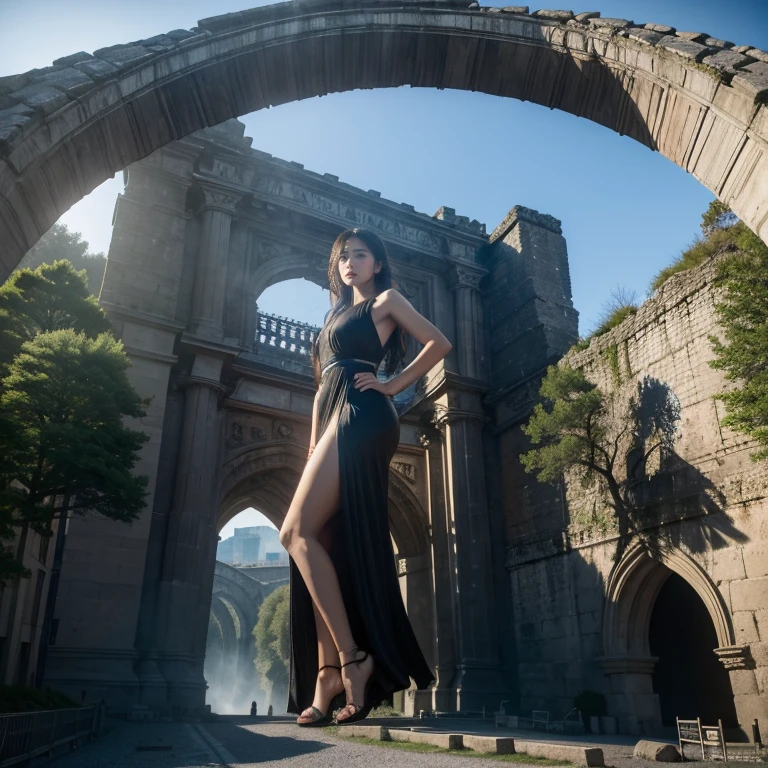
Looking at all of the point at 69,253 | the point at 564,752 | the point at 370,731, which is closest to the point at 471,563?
the point at 370,731

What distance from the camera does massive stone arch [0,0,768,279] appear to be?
8.25ft

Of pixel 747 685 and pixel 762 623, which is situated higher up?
pixel 762 623

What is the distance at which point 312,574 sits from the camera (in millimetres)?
1949

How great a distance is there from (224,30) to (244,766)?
7.00m

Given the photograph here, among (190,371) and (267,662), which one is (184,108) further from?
(267,662)

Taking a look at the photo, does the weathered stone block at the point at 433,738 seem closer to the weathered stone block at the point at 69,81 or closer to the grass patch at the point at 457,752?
the grass patch at the point at 457,752

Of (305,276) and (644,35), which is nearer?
(644,35)

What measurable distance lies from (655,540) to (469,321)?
8574 millimetres

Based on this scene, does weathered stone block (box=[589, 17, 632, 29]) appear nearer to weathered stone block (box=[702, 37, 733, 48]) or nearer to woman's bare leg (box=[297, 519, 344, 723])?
weathered stone block (box=[702, 37, 733, 48])

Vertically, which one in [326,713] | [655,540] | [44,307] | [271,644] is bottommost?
[326,713]

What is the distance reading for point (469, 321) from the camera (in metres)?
18.8

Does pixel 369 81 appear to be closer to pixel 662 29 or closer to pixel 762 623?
pixel 662 29

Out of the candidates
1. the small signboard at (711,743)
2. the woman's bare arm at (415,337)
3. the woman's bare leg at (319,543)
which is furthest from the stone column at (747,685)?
the woman's bare leg at (319,543)

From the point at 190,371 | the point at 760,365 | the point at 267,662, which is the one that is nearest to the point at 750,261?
the point at 760,365
